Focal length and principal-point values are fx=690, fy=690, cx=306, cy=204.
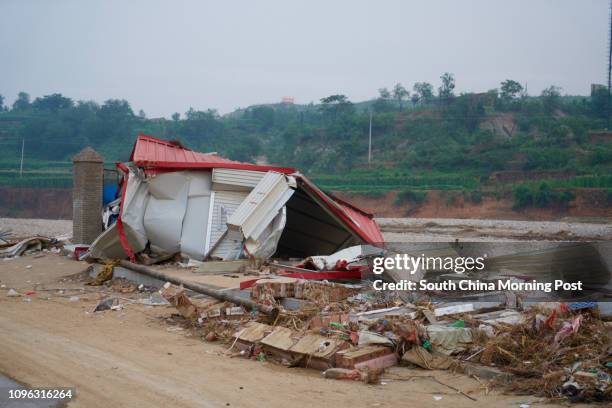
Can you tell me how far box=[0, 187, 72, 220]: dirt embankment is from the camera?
2056 inches

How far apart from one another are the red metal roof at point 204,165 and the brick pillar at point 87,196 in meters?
1.86

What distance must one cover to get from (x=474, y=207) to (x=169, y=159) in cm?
3371

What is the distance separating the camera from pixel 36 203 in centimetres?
5312

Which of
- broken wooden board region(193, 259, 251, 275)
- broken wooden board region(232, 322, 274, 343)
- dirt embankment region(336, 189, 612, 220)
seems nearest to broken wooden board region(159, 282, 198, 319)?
broken wooden board region(232, 322, 274, 343)

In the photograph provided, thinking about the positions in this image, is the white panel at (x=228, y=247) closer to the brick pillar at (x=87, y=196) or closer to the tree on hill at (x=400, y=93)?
the brick pillar at (x=87, y=196)

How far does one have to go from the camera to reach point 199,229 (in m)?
13.5

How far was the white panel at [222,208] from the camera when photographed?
13484 millimetres

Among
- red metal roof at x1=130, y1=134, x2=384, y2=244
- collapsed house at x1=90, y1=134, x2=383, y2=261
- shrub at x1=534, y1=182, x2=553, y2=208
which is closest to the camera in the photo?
collapsed house at x1=90, y1=134, x2=383, y2=261

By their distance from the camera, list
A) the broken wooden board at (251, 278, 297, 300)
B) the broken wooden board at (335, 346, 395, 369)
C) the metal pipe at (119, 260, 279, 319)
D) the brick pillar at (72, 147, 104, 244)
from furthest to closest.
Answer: the brick pillar at (72, 147, 104, 244) < the broken wooden board at (251, 278, 297, 300) < the metal pipe at (119, 260, 279, 319) < the broken wooden board at (335, 346, 395, 369)

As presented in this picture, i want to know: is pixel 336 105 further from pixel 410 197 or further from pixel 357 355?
pixel 357 355

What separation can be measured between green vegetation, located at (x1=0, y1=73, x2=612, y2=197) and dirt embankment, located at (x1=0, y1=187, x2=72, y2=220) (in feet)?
2.93

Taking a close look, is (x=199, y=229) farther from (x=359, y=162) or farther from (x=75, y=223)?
(x=359, y=162)

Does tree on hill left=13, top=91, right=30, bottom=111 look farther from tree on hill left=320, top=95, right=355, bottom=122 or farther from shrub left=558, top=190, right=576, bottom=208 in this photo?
shrub left=558, top=190, right=576, bottom=208

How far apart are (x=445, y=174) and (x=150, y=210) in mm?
42036
